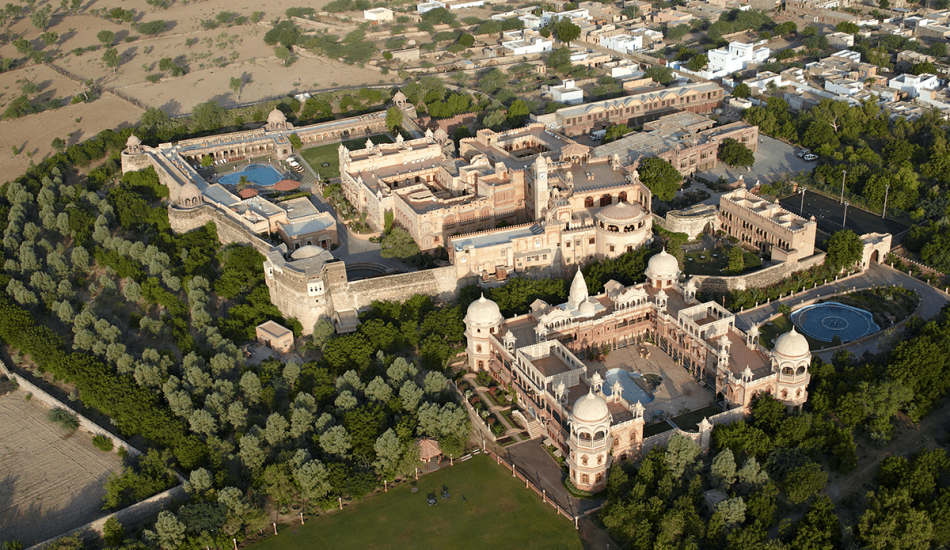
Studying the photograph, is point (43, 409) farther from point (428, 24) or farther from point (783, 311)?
point (428, 24)

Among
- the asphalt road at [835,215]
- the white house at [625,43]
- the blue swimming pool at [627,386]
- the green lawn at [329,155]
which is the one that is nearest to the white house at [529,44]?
the white house at [625,43]

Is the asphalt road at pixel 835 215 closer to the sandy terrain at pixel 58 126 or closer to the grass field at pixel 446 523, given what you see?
the grass field at pixel 446 523

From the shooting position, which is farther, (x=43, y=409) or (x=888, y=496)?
(x=43, y=409)

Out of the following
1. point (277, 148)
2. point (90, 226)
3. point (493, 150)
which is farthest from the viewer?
point (277, 148)

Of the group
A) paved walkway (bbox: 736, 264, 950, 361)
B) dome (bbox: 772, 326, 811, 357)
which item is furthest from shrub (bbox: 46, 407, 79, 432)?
paved walkway (bbox: 736, 264, 950, 361)

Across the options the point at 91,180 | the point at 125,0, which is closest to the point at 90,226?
the point at 91,180

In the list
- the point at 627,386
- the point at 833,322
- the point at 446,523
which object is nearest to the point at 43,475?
the point at 446,523
